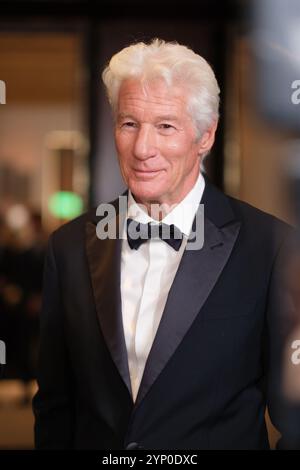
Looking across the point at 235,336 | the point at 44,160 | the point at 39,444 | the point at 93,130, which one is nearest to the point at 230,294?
the point at 235,336

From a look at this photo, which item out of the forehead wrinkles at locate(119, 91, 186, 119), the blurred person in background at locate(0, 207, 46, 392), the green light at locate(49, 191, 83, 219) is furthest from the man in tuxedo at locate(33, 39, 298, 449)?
the green light at locate(49, 191, 83, 219)

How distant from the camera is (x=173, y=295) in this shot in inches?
40.0

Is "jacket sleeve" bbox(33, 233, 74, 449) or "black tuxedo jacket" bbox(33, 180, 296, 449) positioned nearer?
"black tuxedo jacket" bbox(33, 180, 296, 449)

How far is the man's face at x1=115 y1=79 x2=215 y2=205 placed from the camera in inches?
38.0

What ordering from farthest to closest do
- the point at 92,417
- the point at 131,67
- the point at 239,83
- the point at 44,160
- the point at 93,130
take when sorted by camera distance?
the point at 44,160 → the point at 93,130 → the point at 239,83 → the point at 92,417 → the point at 131,67

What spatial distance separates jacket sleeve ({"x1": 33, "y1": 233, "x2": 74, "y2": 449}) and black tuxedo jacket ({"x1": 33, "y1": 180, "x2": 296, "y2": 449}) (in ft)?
0.15

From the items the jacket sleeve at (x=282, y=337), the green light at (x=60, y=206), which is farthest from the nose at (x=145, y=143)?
the green light at (x=60, y=206)

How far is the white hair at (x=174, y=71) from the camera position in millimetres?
950

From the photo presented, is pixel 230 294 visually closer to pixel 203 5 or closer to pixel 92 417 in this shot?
pixel 92 417

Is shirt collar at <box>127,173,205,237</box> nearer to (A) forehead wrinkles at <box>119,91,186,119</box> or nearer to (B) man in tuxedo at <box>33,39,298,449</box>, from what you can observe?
(B) man in tuxedo at <box>33,39,298,449</box>

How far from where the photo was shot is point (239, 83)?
53.4 inches

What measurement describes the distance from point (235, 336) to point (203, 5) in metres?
2.12

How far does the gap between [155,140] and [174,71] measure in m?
0.09

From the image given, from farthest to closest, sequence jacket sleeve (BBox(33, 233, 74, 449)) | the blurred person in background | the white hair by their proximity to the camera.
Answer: the blurred person in background < jacket sleeve (BBox(33, 233, 74, 449)) < the white hair
